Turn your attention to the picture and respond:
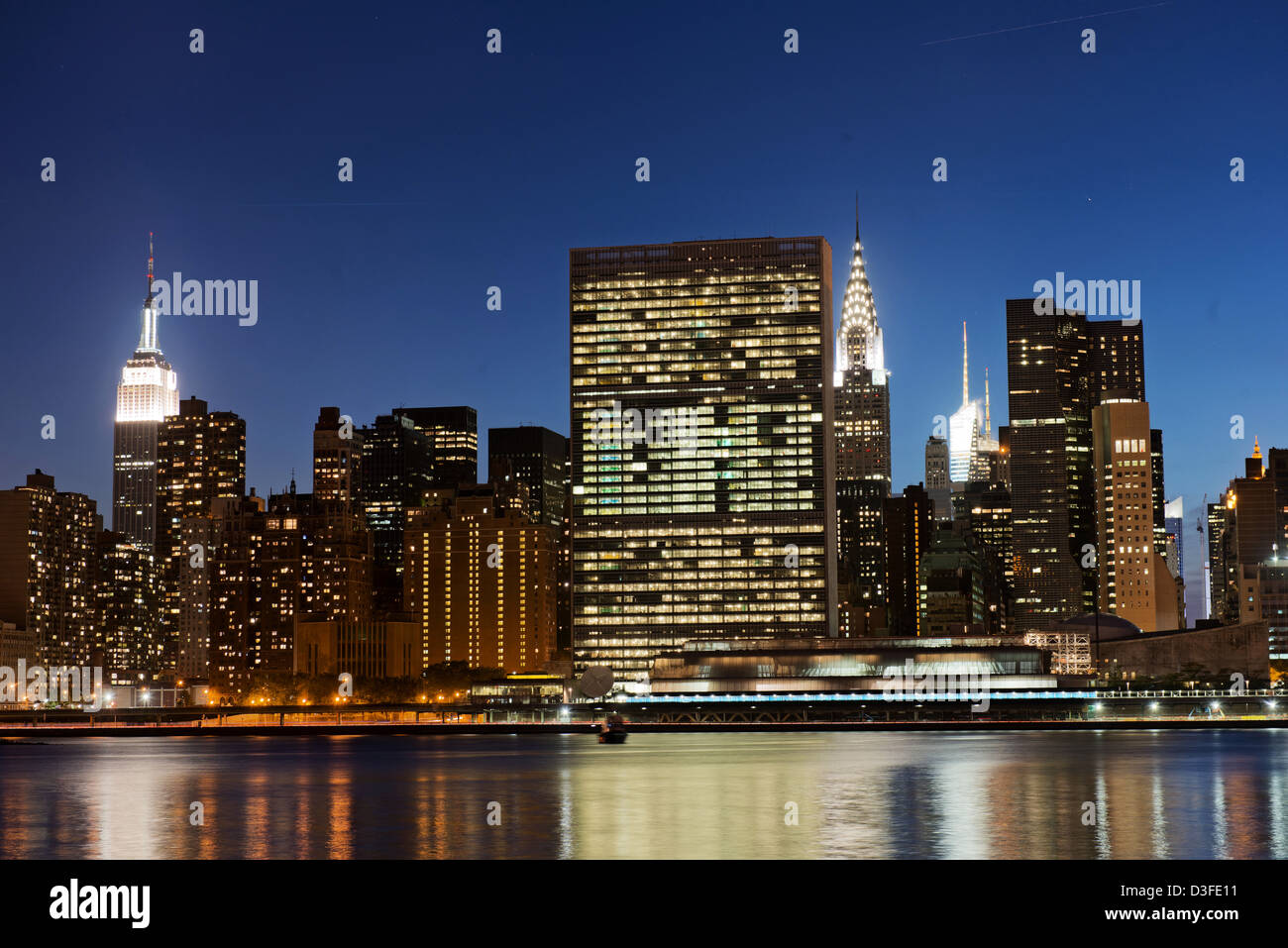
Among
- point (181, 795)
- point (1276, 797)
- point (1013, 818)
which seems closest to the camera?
point (1013, 818)

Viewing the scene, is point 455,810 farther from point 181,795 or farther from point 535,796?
point 181,795

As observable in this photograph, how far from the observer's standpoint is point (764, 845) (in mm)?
56531

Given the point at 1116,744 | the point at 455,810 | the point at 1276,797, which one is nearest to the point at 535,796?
the point at 455,810

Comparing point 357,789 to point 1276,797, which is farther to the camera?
point 357,789

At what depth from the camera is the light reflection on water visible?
58.6 metres

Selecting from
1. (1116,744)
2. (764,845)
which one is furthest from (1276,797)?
(1116,744)

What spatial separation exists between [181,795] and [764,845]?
53.6 metres

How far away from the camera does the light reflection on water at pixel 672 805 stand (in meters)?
58.6

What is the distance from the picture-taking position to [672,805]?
79.1 m
